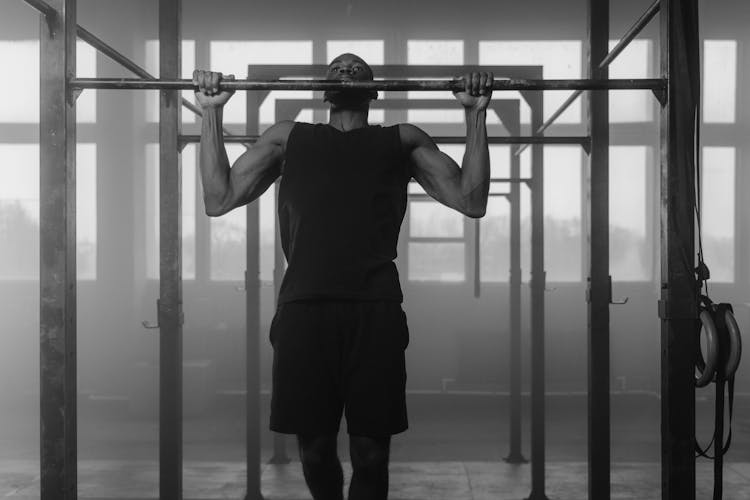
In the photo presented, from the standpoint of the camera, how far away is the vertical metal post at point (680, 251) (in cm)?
238

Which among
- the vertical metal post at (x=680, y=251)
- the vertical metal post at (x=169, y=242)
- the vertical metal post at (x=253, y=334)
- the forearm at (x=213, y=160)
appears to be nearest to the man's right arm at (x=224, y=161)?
the forearm at (x=213, y=160)

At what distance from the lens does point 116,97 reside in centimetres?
916

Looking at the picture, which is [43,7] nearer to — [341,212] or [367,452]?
[341,212]

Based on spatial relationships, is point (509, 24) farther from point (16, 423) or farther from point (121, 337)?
point (16, 423)

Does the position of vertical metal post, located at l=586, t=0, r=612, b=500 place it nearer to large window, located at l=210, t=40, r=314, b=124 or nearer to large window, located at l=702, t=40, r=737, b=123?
large window, located at l=210, t=40, r=314, b=124

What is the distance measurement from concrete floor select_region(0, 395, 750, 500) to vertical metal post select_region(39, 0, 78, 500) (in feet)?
9.04

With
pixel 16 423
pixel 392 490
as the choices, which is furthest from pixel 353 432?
pixel 16 423

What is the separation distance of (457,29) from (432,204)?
193 centimetres

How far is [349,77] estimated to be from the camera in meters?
2.39

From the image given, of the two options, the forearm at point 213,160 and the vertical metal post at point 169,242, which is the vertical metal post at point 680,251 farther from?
the vertical metal post at point 169,242

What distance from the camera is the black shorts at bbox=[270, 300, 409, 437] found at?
7.54 ft

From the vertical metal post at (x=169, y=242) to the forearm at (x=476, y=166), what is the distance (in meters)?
1.40

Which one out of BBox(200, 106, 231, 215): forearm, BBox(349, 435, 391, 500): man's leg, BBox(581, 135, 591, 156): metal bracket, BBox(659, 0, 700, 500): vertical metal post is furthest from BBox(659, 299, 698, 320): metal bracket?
BBox(200, 106, 231, 215): forearm

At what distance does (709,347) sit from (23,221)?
344 inches
